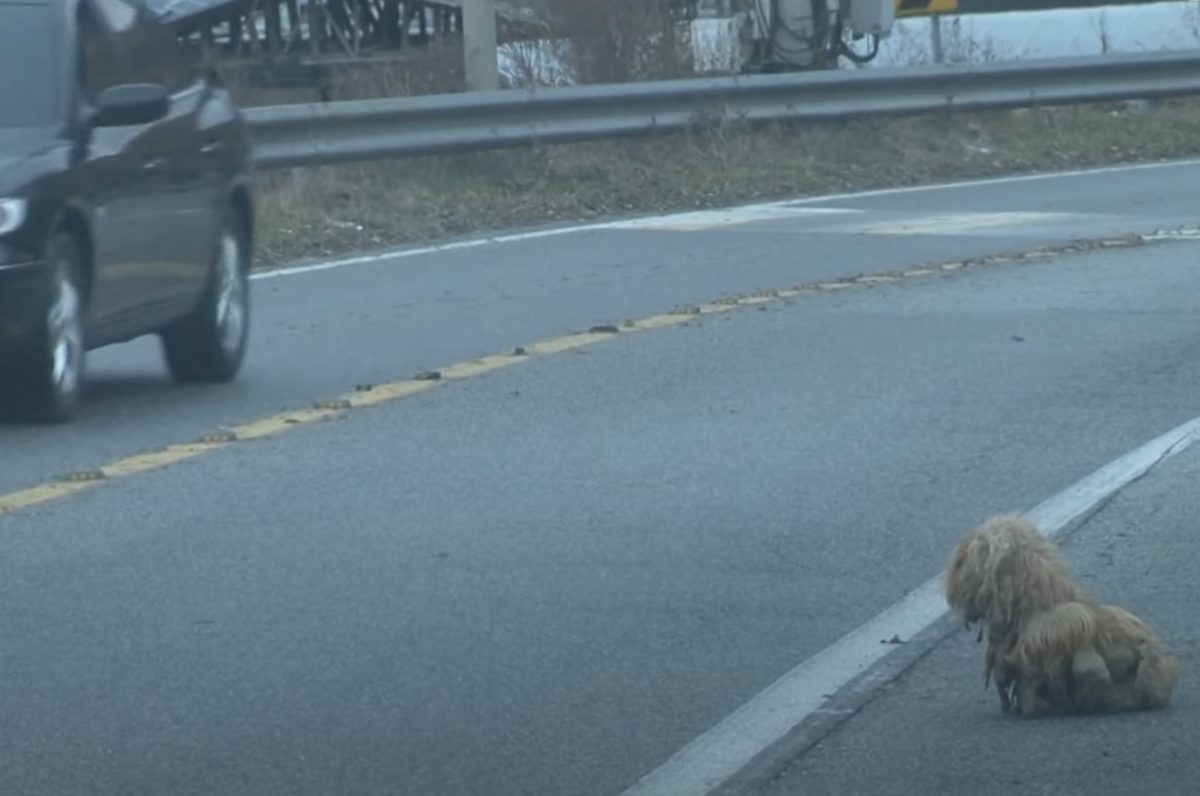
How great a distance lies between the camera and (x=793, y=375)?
11016mm

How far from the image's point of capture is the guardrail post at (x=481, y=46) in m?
20.3

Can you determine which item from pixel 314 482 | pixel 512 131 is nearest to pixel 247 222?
pixel 314 482

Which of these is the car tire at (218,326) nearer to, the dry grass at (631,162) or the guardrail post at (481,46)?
the dry grass at (631,162)

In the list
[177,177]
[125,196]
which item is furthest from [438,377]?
[125,196]

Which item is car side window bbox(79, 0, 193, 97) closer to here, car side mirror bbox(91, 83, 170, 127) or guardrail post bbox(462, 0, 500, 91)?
car side mirror bbox(91, 83, 170, 127)

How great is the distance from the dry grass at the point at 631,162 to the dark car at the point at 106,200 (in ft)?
14.2

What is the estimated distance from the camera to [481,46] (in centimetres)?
2045

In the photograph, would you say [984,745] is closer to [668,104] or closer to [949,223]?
[949,223]

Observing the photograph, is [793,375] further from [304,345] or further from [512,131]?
[512,131]

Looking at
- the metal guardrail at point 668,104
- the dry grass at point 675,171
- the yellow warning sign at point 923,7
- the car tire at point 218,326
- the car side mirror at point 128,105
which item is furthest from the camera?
the yellow warning sign at point 923,7

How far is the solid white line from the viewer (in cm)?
553

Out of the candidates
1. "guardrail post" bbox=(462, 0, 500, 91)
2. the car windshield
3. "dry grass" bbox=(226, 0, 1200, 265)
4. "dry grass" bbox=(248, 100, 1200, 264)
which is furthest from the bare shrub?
the car windshield

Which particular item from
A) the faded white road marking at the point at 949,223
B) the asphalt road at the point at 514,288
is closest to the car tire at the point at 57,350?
the asphalt road at the point at 514,288

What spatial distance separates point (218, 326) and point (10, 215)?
1830mm
